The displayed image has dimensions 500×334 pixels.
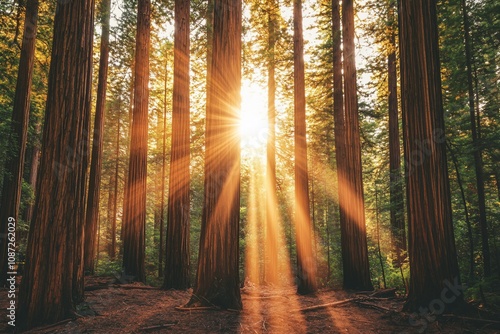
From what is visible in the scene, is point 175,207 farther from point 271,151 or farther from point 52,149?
point 271,151

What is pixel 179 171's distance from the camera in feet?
24.3

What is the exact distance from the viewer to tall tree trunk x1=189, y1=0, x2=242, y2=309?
4863mm

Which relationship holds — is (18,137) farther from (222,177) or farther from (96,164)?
(222,177)

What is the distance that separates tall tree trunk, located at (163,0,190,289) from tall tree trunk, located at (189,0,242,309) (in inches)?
105

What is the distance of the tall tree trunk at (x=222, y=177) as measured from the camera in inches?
191

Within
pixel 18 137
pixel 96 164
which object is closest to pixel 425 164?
pixel 18 137

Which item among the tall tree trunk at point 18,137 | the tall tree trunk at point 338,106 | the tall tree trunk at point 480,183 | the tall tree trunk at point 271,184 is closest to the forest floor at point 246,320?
the tall tree trunk at point 480,183

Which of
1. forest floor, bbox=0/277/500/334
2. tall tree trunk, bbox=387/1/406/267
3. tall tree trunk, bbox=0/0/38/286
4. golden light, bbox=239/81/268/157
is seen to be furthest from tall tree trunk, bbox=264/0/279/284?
tall tree trunk, bbox=0/0/38/286

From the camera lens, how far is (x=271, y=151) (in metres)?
13.0

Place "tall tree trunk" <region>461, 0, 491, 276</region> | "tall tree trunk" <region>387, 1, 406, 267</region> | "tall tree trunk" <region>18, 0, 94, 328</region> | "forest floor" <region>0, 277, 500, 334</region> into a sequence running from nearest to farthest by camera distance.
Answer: "forest floor" <region>0, 277, 500, 334</region>, "tall tree trunk" <region>18, 0, 94, 328</region>, "tall tree trunk" <region>461, 0, 491, 276</region>, "tall tree trunk" <region>387, 1, 406, 267</region>

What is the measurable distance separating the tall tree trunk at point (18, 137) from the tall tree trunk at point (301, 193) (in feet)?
27.6

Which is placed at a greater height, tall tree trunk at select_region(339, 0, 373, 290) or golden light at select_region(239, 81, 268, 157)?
golden light at select_region(239, 81, 268, 157)

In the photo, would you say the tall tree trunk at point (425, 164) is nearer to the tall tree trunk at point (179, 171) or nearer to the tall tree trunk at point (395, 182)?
the tall tree trunk at point (395, 182)

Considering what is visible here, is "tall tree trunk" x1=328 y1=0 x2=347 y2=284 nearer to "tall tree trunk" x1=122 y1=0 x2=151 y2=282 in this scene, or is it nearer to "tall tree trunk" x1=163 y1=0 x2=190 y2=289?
"tall tree trunk" x1=163 y1=0 x2=190 y2=289
